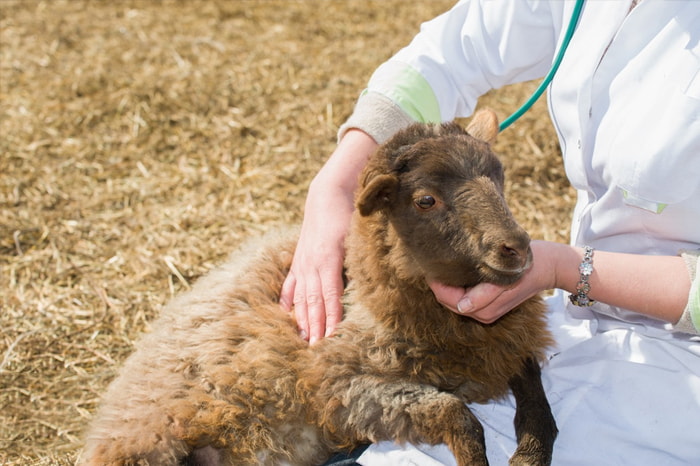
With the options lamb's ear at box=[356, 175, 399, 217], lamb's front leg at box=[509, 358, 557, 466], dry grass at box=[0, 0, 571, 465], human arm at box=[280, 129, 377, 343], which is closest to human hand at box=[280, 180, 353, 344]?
human arm at box=[280, 129, 377, 343]

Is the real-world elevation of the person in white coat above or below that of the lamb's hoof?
above

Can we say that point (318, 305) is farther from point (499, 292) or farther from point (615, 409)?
point (615, 409)

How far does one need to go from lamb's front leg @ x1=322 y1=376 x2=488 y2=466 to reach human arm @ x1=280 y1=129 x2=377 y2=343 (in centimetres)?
35

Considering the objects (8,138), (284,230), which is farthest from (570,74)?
(8,138)

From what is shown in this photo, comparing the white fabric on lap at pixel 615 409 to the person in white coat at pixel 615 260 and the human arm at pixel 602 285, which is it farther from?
the human arm at pixel 602 285

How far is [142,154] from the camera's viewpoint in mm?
5957

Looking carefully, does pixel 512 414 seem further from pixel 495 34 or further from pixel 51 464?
pixel 51 464

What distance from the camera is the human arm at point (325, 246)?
10.6 feet

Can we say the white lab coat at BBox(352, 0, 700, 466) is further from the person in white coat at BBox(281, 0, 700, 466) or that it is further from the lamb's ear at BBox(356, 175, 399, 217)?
the lamb's ear at BBox(356, 175, 399, 217)

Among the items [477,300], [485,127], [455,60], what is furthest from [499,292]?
[455,60]

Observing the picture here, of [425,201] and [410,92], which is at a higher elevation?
[410,92]

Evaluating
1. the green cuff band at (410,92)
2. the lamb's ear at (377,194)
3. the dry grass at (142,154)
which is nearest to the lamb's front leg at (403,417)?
the lamb's ear at (377,194)

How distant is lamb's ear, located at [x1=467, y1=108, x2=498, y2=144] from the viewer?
3.17 meters

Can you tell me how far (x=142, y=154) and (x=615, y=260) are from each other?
4.37 meters
